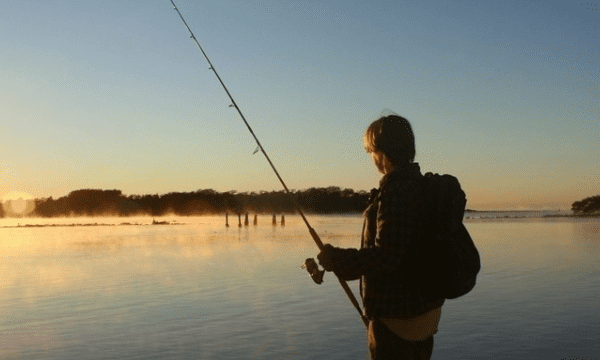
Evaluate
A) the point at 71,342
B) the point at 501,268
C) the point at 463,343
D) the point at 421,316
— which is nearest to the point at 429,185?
the point at 421,316

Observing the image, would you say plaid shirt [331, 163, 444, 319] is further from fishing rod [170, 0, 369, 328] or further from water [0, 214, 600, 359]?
water [0, 214, 600, 359]

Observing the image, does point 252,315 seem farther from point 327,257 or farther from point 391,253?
point 391,253

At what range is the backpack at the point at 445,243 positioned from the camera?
3.28 metres

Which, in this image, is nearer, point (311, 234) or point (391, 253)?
point (391, 253)

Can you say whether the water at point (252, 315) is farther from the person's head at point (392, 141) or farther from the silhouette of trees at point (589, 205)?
the silhouette of trees at point (589, 205)

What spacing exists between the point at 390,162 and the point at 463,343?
825 cm

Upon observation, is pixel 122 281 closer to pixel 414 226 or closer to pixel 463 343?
pixel 463 343

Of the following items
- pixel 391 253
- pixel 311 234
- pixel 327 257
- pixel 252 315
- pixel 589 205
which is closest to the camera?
pixel 391 253

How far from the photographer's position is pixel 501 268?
23547 mm

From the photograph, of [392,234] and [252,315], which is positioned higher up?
[392,234]

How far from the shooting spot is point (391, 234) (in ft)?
10.7

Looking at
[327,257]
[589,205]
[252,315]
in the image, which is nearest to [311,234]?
[327,257]

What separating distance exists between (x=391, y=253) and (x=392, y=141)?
24.2 inches

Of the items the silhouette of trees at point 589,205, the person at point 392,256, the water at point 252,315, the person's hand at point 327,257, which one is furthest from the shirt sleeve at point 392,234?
the silhouette of trees at point 589,205
